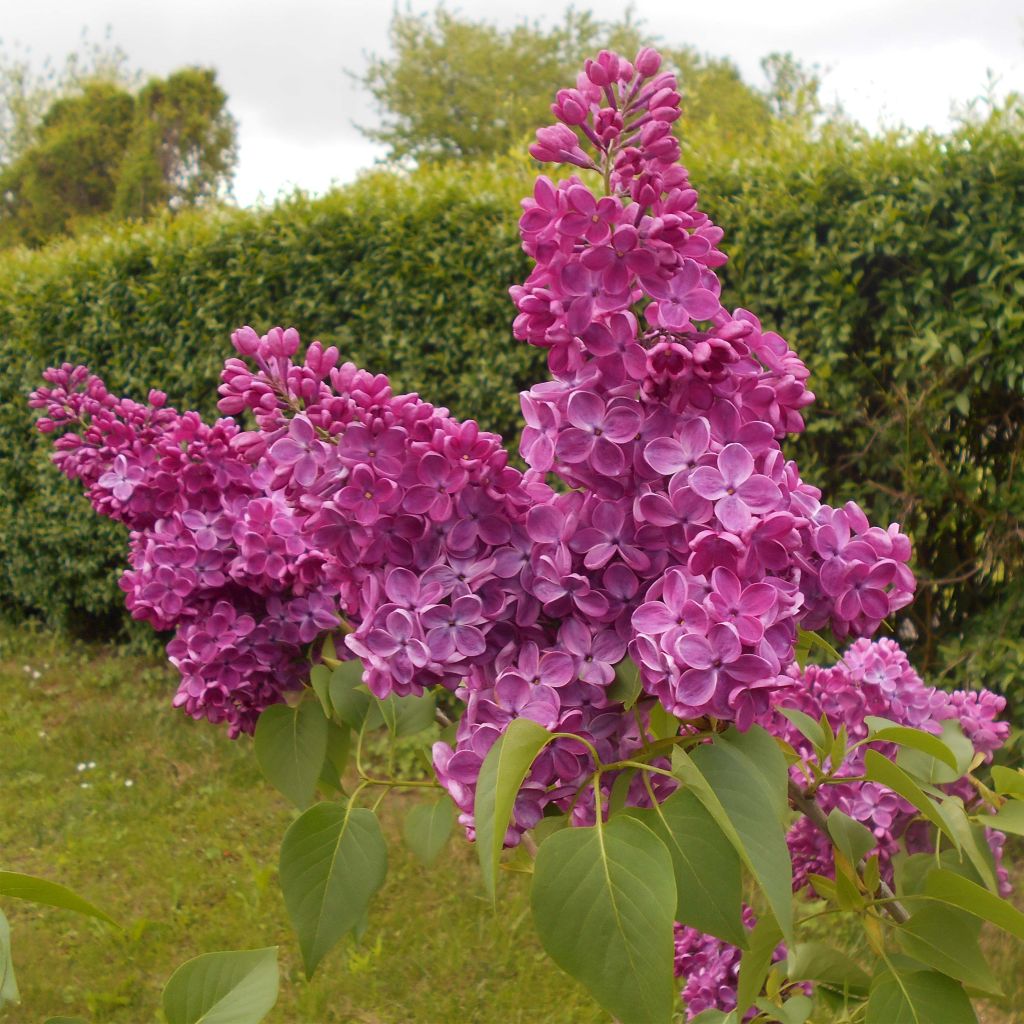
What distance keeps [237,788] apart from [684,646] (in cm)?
443

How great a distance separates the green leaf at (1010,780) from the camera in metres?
1.14

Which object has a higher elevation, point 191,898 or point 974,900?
point 974,900

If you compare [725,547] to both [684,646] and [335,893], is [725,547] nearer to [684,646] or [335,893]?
[684,646]

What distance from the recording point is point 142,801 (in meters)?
4.70

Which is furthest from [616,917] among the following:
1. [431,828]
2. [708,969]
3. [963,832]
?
[708,969]

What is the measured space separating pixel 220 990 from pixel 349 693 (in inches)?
15.7

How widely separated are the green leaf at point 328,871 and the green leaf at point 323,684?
0.67 ft

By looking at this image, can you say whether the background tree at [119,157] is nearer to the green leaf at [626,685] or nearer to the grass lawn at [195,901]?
the grass lawn at [195,901]

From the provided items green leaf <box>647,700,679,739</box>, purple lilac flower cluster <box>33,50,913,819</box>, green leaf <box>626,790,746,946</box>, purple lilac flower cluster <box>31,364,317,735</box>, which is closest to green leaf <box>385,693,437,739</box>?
purple lilac flower cluster <box>31,364,317,735</box>

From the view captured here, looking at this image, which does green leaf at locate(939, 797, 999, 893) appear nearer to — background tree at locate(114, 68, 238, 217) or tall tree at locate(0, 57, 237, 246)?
tall tree at locate(0, 57, 237, 246)

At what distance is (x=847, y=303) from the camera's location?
13.0 feet

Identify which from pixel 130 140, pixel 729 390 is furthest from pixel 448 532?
pixel 130 140

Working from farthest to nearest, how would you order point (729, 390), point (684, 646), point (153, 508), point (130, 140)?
point (130, 140) < point (153, 508) < point (729, 390) < point (684, 646)

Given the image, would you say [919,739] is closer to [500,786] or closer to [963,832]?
[963,832]
